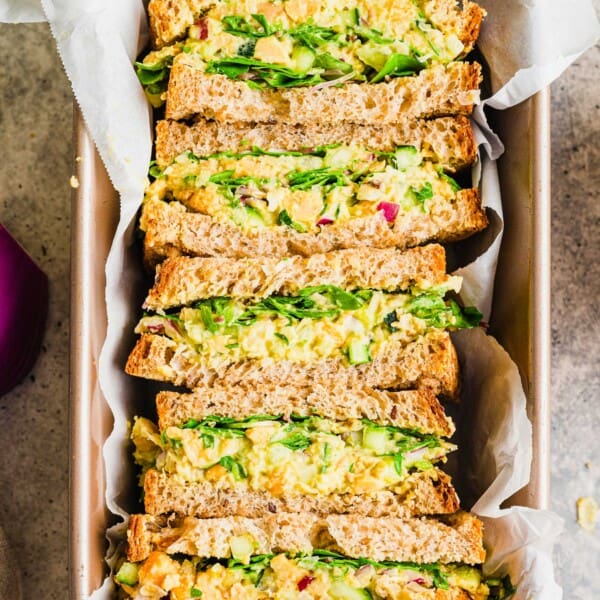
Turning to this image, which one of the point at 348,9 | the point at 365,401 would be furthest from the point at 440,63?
the point at 365,401

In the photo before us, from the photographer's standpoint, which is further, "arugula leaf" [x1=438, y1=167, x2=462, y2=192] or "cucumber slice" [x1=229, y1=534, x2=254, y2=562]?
"arugula leaf" [x1=438, y1=167, x2=462, y2=192]

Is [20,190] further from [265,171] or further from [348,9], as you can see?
[348,9]

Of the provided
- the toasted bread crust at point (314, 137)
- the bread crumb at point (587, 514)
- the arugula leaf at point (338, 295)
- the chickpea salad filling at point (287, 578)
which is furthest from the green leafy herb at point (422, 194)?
the bread crumb at point (587, 514)

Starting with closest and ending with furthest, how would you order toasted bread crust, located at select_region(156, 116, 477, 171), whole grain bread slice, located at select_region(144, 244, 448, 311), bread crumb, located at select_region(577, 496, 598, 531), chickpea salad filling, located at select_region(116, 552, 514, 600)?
chickpea salad filling, located at select_region(116, 552, 514, 600)
whole grain bread slice, located at select_region(144, 244, 448, 311)
toasted bread crust, located at select_region(156, 116, 477, 171)
bread crumb, located at select_region(577, 496, 598, 531)

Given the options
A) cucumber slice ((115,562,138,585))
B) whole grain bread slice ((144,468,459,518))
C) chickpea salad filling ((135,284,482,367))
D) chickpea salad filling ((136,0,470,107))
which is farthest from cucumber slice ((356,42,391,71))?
cucumber slice ((115,562,138,585))

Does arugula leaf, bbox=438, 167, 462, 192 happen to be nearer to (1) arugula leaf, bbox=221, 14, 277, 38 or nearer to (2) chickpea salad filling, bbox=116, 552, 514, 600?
(1) arugula leaf, bbox=221, 14, 277, 38

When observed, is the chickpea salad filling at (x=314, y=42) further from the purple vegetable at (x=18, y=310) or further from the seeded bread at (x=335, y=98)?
the purple vegetable at (x=18, y=310)
